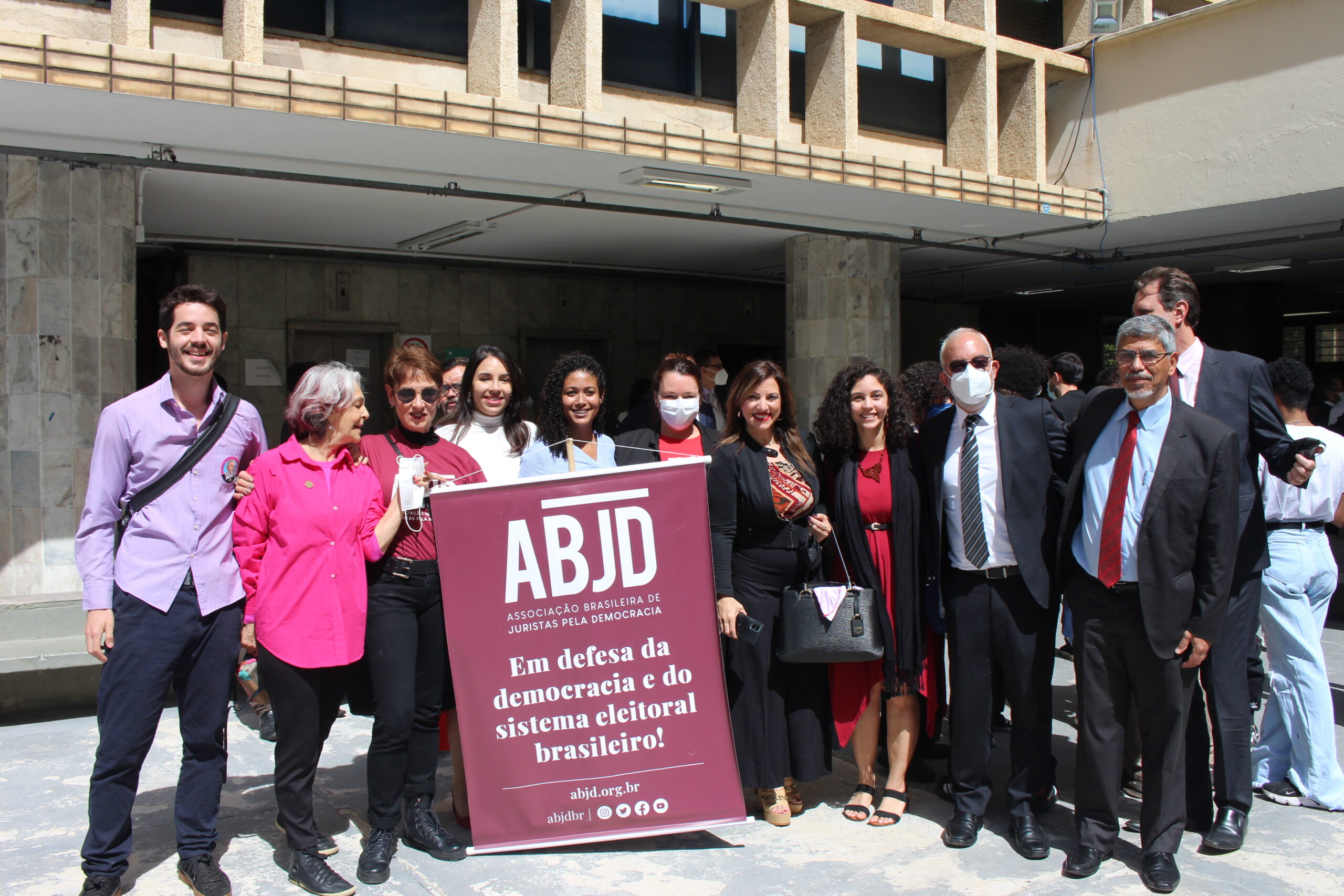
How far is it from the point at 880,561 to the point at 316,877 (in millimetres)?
2353

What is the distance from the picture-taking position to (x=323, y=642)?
337 centimetres

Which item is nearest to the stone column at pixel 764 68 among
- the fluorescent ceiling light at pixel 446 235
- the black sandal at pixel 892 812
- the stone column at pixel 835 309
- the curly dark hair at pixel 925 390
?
the stone column at pixel 835 309

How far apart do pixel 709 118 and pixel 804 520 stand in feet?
20.4

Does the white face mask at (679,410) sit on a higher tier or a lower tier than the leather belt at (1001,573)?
higher

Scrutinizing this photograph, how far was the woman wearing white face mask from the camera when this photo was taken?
13.4ft

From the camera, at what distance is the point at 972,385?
12.6ft

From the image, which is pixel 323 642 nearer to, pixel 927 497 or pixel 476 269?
pixel 927 497

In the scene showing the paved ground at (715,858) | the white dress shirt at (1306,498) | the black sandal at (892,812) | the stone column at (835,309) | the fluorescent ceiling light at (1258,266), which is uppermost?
the fluorescent ceiling light at (1258,266)

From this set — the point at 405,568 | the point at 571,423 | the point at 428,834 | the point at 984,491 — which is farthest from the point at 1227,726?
the point at 405,568

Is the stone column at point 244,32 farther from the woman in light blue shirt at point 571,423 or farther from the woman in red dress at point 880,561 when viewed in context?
the woman in red dress at point 880,561

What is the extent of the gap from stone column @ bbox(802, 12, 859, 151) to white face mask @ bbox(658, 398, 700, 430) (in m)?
5.70

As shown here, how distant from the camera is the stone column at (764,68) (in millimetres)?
8461

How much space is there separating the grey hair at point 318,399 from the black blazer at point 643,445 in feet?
3.64

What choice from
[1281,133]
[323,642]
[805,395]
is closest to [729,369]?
[805,395]
